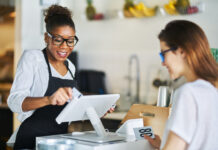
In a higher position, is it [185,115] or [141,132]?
[185,115]

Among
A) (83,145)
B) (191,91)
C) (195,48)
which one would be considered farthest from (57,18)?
(191,91)

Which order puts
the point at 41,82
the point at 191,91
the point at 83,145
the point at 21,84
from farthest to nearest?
the point at 41,82, the point at 21,84, the point at 83,145, the point at 191,91

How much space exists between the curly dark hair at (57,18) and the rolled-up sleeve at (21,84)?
27 centimetres

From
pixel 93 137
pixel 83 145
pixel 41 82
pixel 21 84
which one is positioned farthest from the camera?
pixel 41 82

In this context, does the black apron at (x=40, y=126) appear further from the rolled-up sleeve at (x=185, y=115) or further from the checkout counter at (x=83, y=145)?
the rolled-up sleeve at (x=185, y=115)

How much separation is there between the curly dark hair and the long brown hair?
A: 2.95 feet

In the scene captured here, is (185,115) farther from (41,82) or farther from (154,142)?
(41,82)

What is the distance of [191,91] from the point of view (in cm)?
144

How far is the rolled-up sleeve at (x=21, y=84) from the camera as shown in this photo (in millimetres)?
2104

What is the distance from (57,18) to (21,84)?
48cm

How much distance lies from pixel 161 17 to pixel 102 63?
3.94 feet

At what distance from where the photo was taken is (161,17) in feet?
16.6

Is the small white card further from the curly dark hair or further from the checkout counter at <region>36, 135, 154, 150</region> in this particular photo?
the curly dark hair

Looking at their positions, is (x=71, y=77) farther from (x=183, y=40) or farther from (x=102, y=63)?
(x=102, y=63)
